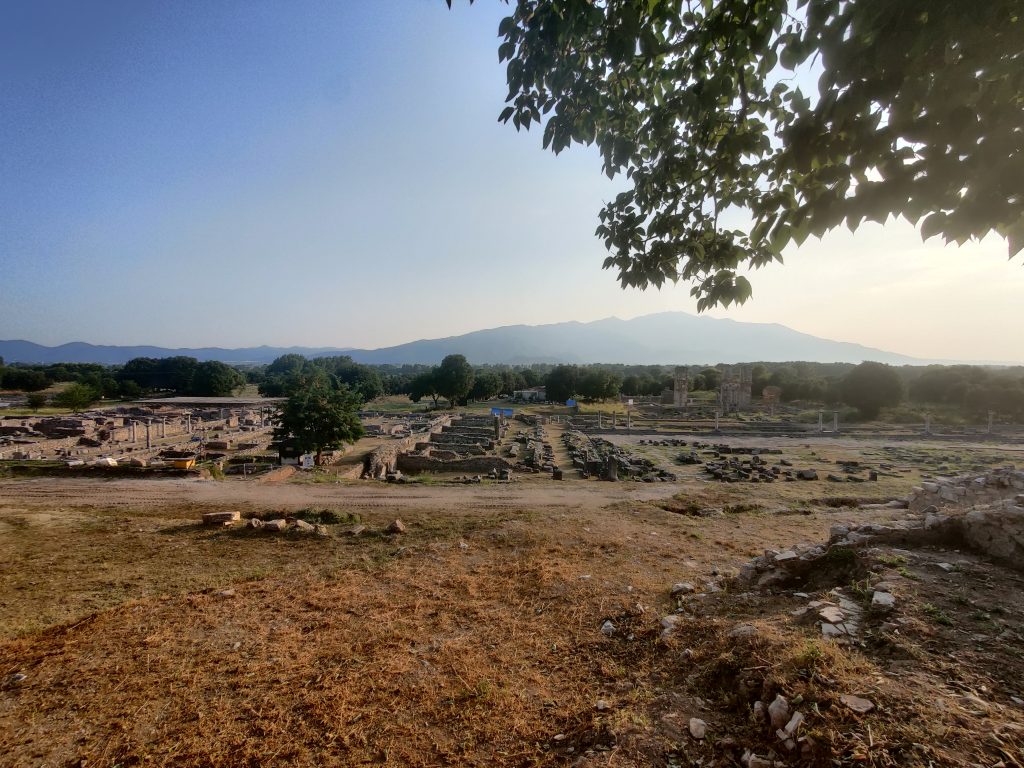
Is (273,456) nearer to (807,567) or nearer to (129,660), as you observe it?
(129,660)

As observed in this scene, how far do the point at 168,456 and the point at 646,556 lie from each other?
2473 centimetres

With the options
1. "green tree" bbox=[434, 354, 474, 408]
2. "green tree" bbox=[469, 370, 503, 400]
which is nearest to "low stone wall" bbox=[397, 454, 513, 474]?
"green tree" bbox=[434, 354, 474, 408]

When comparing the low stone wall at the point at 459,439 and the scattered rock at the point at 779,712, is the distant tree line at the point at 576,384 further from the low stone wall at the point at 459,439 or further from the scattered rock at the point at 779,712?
the scattered rock at the point at 779,712

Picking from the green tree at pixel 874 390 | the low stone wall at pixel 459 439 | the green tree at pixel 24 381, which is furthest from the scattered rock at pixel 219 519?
the green tree at pixel 24 381

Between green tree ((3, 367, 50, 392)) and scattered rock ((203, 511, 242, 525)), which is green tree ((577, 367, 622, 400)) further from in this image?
green tree ((3, 367, 50, 392))

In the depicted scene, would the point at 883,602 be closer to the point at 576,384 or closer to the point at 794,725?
the point at 794,725

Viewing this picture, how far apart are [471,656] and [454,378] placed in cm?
6527

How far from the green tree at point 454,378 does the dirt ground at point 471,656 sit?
59342mm

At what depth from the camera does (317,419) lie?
2327 centimetres

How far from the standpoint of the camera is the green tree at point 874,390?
58.8m

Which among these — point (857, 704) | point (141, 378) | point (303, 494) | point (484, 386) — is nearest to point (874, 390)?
point (484, 386)

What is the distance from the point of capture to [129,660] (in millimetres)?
4957

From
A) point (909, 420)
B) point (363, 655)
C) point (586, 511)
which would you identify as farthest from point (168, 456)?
point (909, 420)

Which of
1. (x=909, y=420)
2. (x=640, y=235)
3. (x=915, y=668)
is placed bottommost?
(x=909, y=420)
